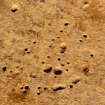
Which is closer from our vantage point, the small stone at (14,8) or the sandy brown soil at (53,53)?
the sandy brown soil at (53,53)

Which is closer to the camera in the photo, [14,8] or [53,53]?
[53,53]

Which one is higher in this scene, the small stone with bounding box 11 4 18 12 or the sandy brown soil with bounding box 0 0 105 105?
the small stone with bounding box 11 4 18 12

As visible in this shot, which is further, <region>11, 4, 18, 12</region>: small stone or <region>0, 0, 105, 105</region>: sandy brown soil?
<region>11, 4, 18, 12</region>: small stone

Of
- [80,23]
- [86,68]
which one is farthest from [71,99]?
[80,23]

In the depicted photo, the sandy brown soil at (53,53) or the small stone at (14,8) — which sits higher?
the small stone at (14,8)

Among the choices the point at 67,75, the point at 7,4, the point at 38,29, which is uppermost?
the point at 7,4

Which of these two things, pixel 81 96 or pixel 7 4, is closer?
pixel 81 96

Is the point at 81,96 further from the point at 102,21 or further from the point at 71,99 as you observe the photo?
the point at 102,21

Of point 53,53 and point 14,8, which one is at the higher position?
point 14,8
